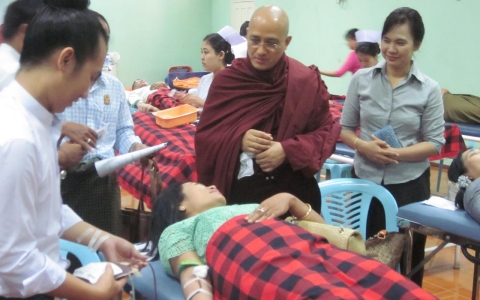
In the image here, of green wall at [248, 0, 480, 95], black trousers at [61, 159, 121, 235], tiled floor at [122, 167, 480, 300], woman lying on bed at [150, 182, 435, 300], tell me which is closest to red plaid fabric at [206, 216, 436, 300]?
woman lying on bed at [150, 182, 435, 300]

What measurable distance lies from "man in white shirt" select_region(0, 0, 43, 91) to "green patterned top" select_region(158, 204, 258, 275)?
76 centimetres

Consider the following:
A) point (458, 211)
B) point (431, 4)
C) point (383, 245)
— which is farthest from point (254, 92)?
point (431, 4)

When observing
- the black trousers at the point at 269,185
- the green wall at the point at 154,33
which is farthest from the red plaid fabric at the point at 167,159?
the green wall at the point at 154,33

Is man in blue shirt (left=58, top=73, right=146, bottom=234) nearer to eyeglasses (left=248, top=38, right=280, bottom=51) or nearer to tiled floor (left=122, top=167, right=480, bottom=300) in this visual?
eyeglasses (left=248, top=38, right=280, bottom=51)

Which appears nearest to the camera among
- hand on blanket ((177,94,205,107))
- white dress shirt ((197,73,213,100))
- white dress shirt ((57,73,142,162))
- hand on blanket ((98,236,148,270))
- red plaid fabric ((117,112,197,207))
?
hand on blanket ((98,236,148,270))

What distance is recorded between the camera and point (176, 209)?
1.97 meters

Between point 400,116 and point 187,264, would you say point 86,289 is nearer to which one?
point 187,264

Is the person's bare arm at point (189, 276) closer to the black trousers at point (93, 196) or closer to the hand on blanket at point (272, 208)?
the hand on blanket at point (272, 208)

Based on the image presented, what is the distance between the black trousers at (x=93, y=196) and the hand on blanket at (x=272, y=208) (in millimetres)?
745

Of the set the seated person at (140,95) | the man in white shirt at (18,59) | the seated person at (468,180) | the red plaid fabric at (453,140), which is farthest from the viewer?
the seated person at (140,95)

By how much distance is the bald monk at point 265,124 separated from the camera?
82.7 inches

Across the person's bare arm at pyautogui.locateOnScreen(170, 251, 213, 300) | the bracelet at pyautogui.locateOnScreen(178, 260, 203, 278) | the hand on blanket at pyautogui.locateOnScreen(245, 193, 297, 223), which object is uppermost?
the hand on blanket at pyautogui.locateOnScreen(245, 193, 297, 223)

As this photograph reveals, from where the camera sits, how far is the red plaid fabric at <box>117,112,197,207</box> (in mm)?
2855

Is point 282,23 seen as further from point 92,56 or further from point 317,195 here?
point 92,56
